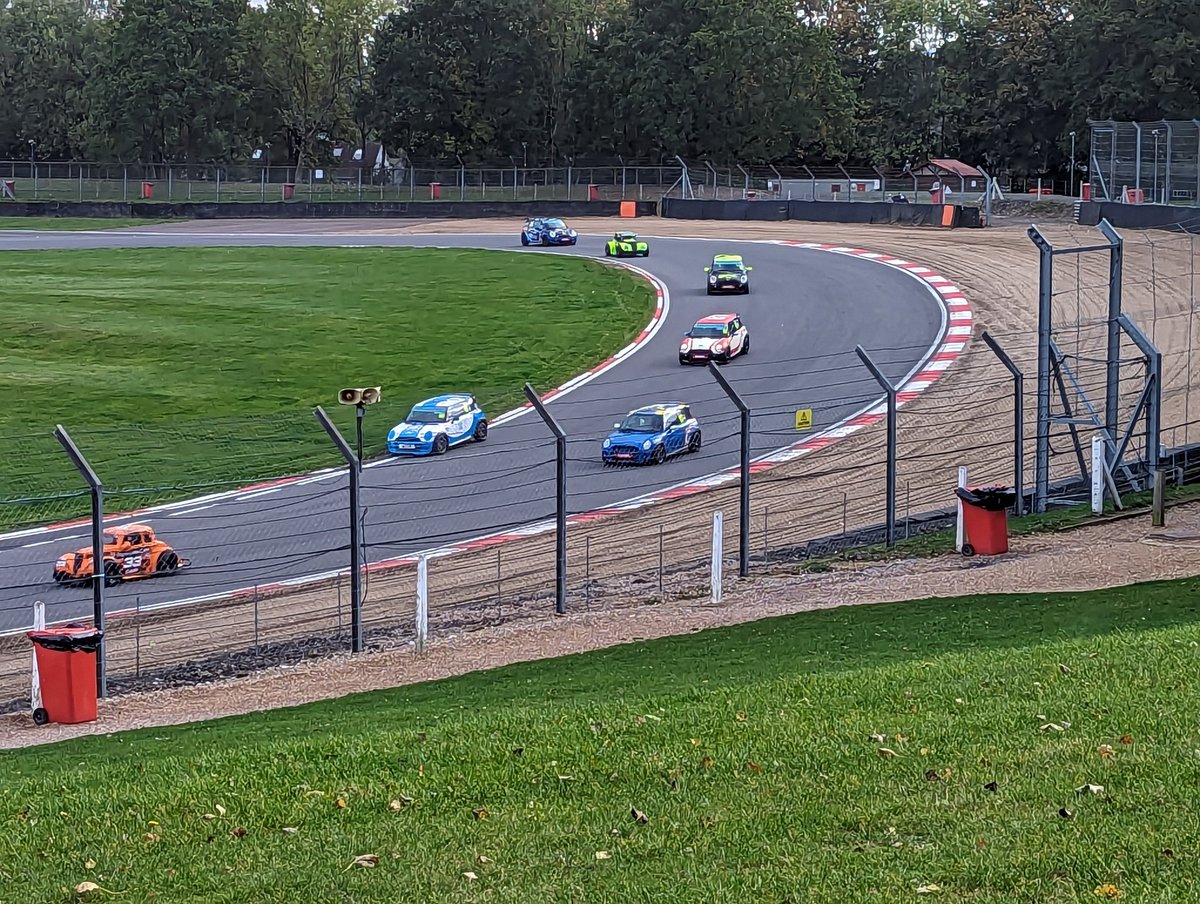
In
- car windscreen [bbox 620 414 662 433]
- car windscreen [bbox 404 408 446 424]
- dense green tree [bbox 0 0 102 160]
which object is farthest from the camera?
dense green tree [bbox 0 0 102 160]

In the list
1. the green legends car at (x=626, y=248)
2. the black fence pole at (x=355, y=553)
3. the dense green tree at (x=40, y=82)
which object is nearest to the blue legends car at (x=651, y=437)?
the black fence pole at (x=355, y=553)

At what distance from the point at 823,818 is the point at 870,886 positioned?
0.90m

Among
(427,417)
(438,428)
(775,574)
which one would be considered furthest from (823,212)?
(775,574)

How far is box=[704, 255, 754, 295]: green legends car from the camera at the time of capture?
48.0 m

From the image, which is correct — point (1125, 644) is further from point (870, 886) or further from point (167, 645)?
point (167, 645)

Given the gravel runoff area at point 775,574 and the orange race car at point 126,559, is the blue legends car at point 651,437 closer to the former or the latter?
the gravel runoff area at point 775,574

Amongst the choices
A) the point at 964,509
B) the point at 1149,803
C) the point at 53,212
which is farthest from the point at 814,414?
the point at 53,212

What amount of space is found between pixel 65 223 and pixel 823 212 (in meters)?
39.1

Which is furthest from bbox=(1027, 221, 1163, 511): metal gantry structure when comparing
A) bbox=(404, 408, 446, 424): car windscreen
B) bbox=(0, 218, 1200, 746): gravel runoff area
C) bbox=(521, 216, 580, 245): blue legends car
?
bbox=(521, 216, 580, 245): blue legends car

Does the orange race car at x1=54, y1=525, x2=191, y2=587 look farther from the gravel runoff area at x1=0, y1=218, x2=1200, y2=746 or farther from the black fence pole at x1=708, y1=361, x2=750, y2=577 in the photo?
the black fence pole at x1=708, y1=361, x2=750, y2=577

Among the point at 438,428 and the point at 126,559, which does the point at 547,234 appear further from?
the point at 126,559

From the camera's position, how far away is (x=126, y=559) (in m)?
20.5

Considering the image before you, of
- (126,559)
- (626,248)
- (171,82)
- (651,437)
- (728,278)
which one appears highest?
(171,82)

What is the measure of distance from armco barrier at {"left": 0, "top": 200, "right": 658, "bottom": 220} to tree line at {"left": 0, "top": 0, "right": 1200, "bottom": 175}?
663 inches
